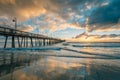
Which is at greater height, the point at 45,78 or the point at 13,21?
the point at 13,21

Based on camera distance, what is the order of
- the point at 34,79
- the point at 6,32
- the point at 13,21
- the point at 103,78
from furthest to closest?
the point at 13,21
the point at 6,32
the point at 103,78
the point at 34,79

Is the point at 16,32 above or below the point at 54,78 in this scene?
above

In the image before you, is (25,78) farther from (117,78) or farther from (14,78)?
(117,78)

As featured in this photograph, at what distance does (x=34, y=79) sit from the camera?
5.45 meters

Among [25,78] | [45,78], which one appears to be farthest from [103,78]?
[25,78]

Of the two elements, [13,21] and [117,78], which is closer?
[117,78]

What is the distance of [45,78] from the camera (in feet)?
18.5

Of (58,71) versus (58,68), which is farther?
(58,68)

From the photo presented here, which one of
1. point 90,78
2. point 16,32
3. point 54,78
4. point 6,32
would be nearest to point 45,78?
point 54,78

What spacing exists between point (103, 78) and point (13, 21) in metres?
35.9

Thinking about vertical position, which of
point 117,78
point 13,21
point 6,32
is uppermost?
point 13,21

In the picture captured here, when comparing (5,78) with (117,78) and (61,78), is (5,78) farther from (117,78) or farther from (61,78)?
(117,78)

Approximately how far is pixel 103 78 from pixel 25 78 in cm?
305

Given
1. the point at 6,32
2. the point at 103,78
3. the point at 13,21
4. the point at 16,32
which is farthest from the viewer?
the point at 13,21
